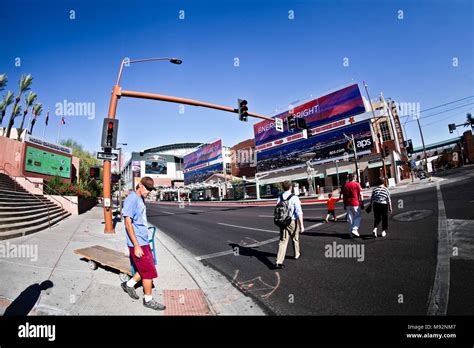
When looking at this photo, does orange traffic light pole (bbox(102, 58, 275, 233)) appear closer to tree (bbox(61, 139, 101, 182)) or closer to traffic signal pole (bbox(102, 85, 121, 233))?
traffic signal pole (bbox(102, 85, 121, 233))

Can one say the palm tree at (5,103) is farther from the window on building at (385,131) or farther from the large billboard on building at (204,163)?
the window on building at (385,131)

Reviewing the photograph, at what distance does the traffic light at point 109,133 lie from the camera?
8477mm

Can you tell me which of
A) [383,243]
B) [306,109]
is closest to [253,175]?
[306,109]

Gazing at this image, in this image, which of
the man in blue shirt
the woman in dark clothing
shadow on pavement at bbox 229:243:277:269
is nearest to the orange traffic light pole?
shadow on pavement at bbox 229:243:277:269

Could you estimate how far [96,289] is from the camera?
144 inches

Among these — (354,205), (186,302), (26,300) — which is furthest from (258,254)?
(26,300)

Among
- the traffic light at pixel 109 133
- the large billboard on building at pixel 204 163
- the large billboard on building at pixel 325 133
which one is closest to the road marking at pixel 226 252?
the traffic light at pixel 109 133

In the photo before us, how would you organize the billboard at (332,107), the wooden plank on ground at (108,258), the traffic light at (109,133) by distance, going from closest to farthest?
1. the wooden plank on ground at (108,258)
2. the traffic light at (109,133)
3. the billboard at (332,107)

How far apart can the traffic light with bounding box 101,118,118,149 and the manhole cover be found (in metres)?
10.8

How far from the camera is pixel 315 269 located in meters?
4.39

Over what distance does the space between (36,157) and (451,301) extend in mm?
29702

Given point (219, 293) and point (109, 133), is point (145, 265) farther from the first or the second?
point (109, 133)

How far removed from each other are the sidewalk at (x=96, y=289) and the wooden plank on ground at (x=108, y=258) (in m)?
0.28

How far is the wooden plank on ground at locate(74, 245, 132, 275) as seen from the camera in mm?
3979
